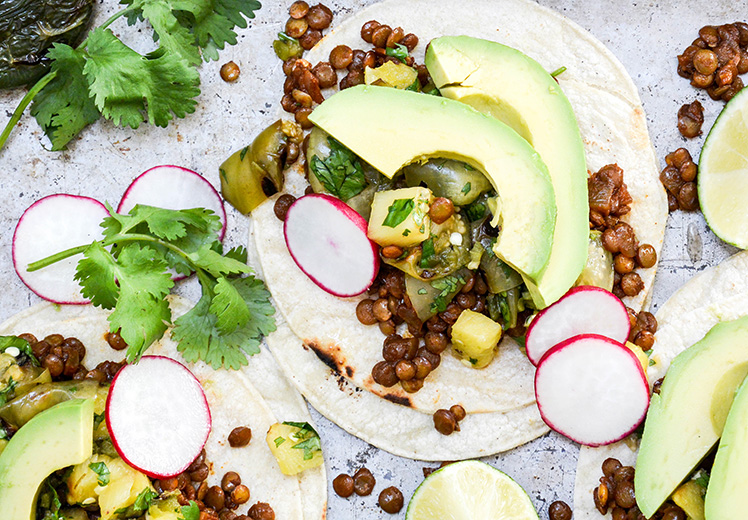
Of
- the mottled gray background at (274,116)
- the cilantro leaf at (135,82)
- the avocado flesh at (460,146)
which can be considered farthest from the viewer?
the mottled gray background at (274,116)

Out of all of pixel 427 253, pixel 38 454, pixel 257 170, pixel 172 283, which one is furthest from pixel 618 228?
pixel 38 454

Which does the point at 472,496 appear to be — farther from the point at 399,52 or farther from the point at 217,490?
the point at 399,52

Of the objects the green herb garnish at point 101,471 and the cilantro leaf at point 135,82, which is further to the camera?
the cilantro leaf at point 135,82

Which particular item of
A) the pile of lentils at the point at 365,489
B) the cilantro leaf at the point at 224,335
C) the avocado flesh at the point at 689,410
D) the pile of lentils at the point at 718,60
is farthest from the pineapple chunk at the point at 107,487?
the pile of lentils at the point at 718,60

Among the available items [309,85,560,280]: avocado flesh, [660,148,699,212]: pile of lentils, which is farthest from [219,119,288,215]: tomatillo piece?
[660,148,699,212]: pile of lentils

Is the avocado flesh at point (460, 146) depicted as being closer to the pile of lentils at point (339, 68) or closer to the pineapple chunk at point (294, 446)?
the pile of lentils at point (339, 68)
